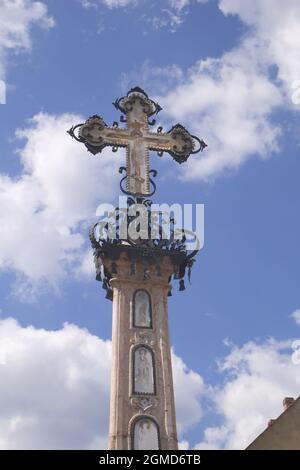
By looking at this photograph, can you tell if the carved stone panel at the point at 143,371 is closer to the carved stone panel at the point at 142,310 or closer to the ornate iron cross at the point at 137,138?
the carved stone panel at the point at 142,310

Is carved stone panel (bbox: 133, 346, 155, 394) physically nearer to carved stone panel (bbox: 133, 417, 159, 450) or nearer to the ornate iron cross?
carved stone panel (bbox: 133, 417, 159, 450)

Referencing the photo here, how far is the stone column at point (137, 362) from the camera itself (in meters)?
16.3

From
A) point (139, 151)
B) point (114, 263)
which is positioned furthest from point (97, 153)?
point (114, 263)

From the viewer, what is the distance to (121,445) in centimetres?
1585

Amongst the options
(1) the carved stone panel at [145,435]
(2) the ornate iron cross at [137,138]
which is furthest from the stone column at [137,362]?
(2) the ornate iron cross at [137,138]

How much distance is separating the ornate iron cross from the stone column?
3.12 m

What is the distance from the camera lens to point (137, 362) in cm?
1747

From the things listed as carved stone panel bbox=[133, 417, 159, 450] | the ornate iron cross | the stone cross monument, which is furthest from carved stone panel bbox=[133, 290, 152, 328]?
the ornate iron cross

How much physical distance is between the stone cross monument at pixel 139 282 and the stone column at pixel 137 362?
2 centimetres

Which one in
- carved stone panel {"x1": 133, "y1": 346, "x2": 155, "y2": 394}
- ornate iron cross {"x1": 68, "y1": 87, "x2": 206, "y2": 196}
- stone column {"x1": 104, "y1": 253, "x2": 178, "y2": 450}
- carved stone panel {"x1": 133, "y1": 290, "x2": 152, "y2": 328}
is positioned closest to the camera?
stone column {"x1": 104, "y1": 253, "x2": 178, "y2": 450}

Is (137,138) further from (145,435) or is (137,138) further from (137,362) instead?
(145,435)

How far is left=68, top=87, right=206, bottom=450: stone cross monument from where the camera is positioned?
16.5 meters
